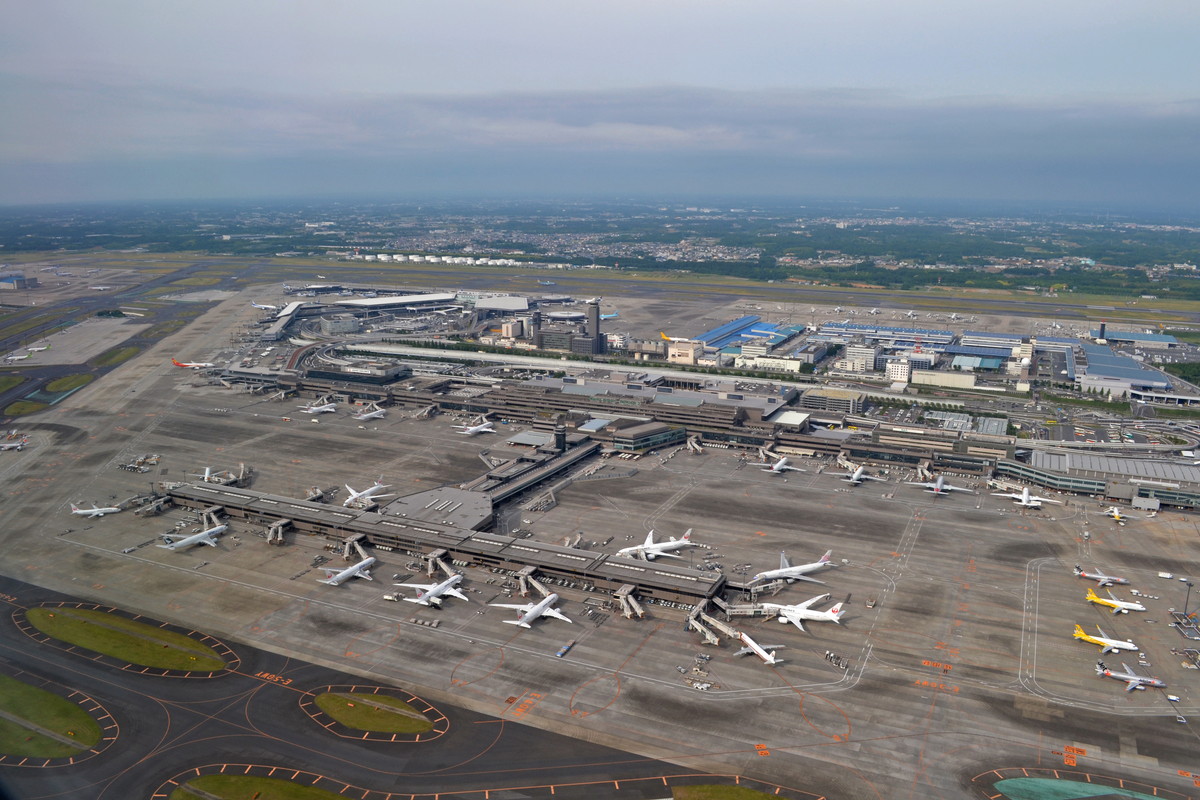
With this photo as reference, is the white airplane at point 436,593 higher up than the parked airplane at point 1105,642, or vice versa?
the white airplane at point 436,593

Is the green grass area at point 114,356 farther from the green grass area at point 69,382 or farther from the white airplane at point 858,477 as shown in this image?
the white airplane at point 858,477

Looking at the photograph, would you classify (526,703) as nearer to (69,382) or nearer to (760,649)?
(760,649)

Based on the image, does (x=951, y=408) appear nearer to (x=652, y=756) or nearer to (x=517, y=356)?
(x=517, y=356)

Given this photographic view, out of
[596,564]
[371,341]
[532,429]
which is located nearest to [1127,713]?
[596,564]

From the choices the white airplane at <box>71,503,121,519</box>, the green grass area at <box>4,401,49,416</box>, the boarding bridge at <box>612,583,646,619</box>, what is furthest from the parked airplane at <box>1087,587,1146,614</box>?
the green grass area at <box>4,401,49,416</box>

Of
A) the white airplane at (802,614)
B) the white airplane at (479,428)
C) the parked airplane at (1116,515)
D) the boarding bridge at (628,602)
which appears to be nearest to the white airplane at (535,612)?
the boarding bridge at (628,602)

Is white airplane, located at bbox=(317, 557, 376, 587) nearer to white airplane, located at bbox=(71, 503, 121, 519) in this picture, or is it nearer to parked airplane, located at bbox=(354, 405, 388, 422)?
white airplane, located at bbox=(71, 503, 121, 519)
